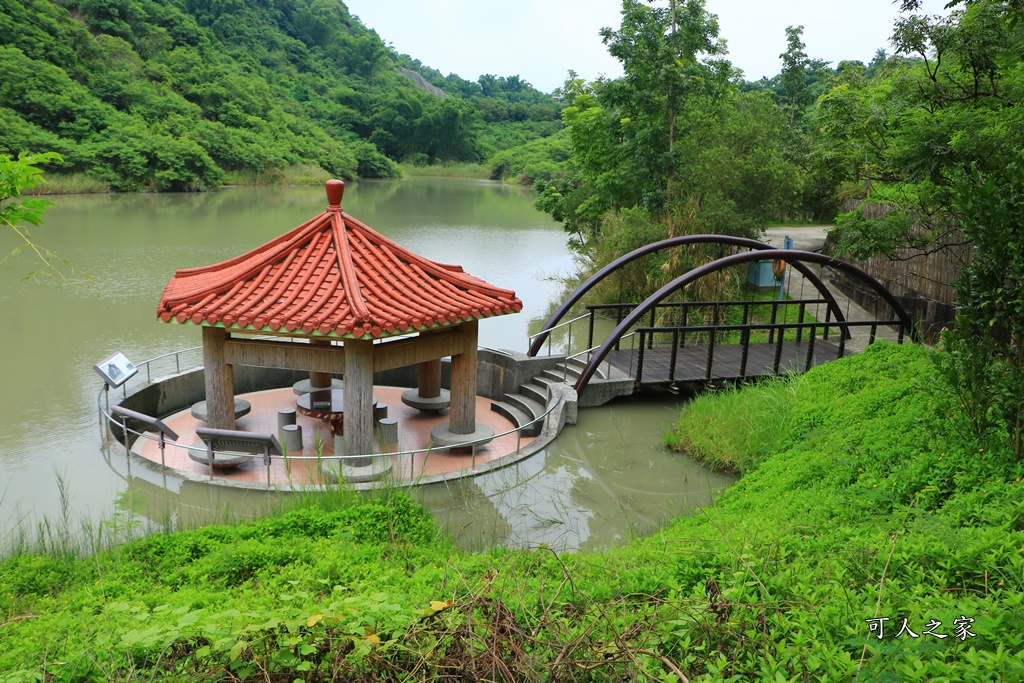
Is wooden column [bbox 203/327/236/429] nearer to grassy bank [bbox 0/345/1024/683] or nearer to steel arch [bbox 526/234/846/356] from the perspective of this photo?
grassy bank [bbox 0/345/1024/683]

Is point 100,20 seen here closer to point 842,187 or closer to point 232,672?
point 842,187

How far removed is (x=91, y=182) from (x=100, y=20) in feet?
63.3

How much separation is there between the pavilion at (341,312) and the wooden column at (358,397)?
1cm

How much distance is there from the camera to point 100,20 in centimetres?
5050

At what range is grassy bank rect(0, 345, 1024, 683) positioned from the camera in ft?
10.9

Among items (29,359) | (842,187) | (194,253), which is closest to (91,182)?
(194,253)

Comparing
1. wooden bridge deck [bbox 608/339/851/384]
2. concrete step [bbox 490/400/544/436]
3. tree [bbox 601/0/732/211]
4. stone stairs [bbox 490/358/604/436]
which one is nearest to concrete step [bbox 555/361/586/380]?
stone stairs [bbox 490/358/604/436]

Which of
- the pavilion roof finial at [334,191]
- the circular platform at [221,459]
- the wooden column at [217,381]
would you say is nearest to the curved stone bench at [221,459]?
the circular platform at [221,459]

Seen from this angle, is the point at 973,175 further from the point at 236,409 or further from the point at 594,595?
the point at 236,409

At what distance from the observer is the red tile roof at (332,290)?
26.1ft

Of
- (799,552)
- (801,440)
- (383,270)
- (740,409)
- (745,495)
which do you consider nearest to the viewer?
(799,552)

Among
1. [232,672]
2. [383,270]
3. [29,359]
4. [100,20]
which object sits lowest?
[29,359]

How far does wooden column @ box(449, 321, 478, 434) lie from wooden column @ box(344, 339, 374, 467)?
48.7 inches

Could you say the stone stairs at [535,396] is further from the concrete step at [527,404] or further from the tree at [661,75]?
the tree at [661,75]
